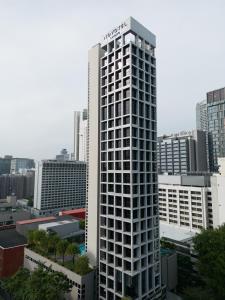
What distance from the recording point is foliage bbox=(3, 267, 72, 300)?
134 feet

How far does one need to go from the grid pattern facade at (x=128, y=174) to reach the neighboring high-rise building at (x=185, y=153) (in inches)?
4923

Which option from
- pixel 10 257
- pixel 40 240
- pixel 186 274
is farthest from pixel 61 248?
pixel 186 274

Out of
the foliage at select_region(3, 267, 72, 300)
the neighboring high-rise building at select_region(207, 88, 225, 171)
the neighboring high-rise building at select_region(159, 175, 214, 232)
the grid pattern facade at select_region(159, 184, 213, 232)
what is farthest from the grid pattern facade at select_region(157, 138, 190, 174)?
the foliage at select_region(3, 267, 72, 300)

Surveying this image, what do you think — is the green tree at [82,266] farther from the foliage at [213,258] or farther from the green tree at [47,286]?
the foliage at [213,258]

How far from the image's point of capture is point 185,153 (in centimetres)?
17188

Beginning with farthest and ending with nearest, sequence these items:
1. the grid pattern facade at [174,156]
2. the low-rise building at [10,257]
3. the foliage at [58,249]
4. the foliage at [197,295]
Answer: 1. the grid pattern facade at [174,156]
2. the low-rise building at [10,257]
3. the foliage at [58,249]
4. the foliage at [197,295]

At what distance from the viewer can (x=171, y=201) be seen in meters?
106

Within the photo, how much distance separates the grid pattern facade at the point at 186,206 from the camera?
92.1 metres

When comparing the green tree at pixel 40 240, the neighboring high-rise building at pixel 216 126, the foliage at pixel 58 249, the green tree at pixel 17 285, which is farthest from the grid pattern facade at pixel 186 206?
the neighboring high-rise building at pixel 216 126

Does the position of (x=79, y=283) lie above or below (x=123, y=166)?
below

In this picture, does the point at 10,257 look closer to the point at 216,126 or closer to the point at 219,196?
the point at 219,196

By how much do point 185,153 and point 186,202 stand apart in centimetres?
7785

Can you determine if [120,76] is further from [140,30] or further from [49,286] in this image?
[49,286]

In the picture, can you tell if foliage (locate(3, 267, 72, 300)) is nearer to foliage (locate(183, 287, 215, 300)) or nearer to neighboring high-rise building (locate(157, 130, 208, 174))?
foliage (locate(183, 287, 215, 300))
